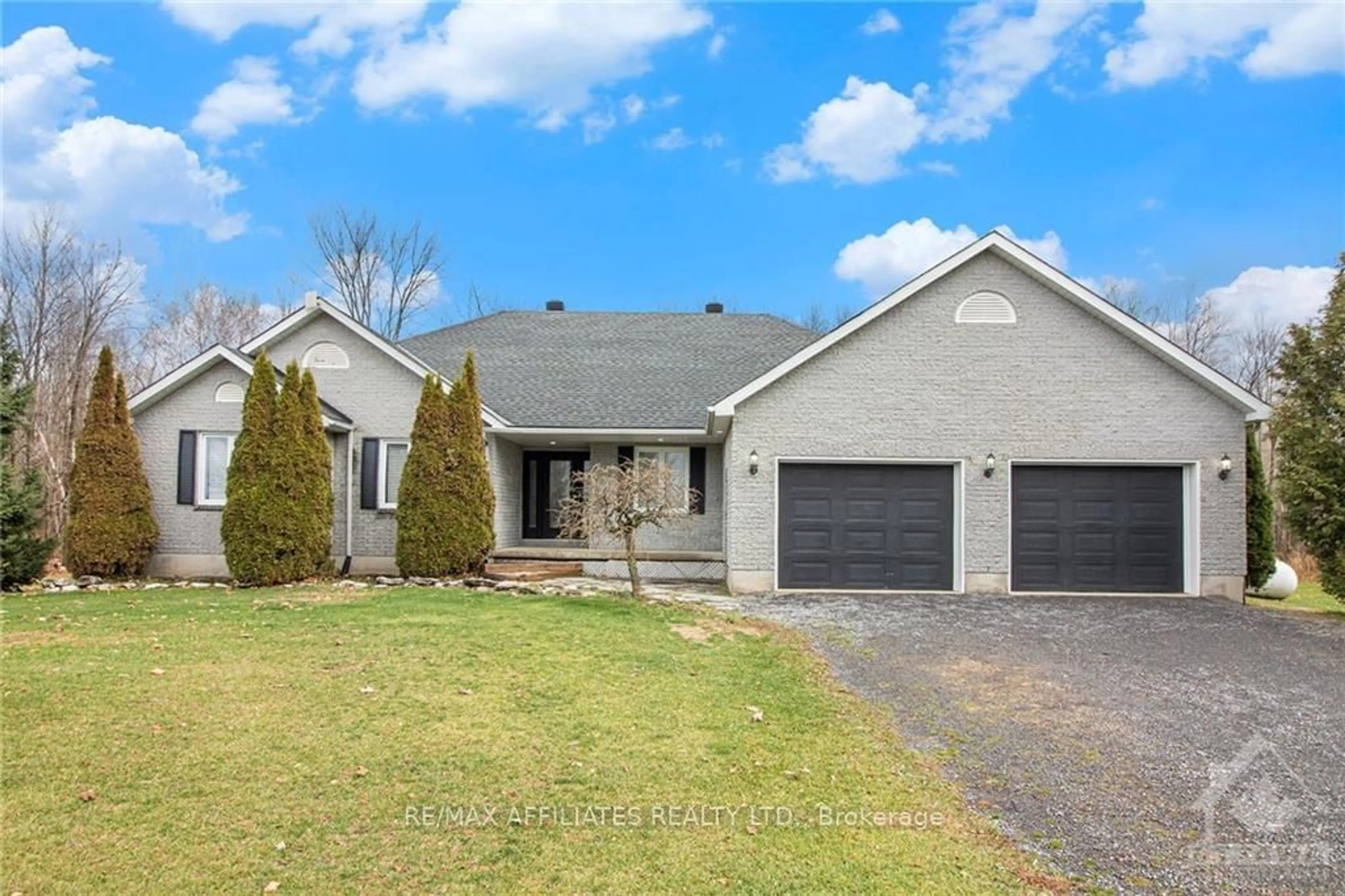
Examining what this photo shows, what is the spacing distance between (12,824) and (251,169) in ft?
67.7

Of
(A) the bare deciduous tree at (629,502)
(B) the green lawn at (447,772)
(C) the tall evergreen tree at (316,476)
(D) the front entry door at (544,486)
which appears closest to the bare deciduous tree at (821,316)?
(D) the front entry door at (544,486)

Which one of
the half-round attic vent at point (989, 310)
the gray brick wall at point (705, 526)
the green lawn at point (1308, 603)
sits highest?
the half-round attic vent at point (989, 310)

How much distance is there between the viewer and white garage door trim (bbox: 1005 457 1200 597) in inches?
479

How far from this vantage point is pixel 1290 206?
15.2 metres

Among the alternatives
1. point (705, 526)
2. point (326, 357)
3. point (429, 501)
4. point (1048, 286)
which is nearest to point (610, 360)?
point (705, 526)

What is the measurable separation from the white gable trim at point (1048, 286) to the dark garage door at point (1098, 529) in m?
1.50

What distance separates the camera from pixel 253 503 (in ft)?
40.0

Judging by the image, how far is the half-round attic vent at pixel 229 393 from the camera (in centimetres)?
1405

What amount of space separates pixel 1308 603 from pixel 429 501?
51.8 ft

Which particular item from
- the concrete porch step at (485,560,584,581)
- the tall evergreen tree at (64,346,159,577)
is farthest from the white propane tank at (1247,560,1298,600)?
the tall evergreen tree at (64,346,159,577)

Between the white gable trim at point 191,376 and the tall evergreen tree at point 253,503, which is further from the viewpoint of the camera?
the white gable trim at point 191,376

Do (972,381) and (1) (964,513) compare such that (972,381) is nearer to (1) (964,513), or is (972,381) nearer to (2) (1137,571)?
(1) (964,513)

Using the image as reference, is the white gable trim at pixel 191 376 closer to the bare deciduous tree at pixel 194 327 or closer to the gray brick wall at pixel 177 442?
the gray brick wall at pixel 177 442

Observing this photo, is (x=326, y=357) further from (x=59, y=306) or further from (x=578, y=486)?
(x=59, y=306)
